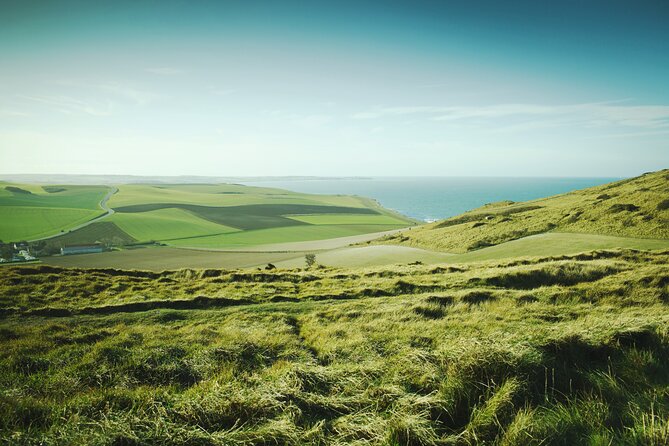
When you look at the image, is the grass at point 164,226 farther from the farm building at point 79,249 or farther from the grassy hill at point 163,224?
the farm building at point 79,249

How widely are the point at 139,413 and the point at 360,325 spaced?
869 centimetres

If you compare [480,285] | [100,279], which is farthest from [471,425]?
[100,279]

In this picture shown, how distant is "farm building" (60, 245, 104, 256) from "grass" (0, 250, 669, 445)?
277ft

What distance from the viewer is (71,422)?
12.6ft

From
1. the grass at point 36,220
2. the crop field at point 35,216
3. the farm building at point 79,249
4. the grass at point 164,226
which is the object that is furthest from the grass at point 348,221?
the crop field at point 35,216

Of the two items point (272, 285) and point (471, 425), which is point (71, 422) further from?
point (272, 285)

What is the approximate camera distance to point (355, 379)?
5.04 m

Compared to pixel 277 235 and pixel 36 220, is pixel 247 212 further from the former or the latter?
pixel 36 220

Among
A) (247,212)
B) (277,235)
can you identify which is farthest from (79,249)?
(247,212)

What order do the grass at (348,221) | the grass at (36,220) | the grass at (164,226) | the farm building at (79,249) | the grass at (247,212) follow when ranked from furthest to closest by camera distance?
the grass at (348,221) < the grass at (247,212) < the grass at (164,226) < the grass at (36,220) < the farm building at (79,249)

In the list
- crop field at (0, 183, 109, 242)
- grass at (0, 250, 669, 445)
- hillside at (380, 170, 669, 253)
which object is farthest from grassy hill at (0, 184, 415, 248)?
grass at (0, 250, 669, 445)

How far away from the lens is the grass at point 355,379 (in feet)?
11.9

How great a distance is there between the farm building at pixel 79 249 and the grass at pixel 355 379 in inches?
3327

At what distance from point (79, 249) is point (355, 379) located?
4003 inches
